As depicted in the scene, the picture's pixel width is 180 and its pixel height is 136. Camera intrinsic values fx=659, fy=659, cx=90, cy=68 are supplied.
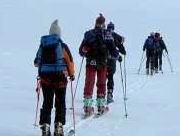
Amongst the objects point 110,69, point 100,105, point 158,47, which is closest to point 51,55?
point 100,105

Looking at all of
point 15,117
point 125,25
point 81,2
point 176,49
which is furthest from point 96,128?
point 81,2

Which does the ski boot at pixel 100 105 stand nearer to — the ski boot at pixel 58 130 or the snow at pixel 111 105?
the snow at pixel 111 105

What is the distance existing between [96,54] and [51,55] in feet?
9.70

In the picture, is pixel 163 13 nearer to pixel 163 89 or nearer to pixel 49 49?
pixel 163 89

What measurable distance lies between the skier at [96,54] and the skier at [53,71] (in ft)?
8.29

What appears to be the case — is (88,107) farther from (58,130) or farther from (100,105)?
(58,130)

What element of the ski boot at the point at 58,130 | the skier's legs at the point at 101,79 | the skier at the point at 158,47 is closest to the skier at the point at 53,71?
the ski boot at the point at 58,130

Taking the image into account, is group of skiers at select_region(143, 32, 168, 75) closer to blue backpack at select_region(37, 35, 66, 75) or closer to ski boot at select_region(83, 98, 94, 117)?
ski boot at select_region(83, 98, 94, 117)

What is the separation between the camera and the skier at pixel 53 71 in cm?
1015

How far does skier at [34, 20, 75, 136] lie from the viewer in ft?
33.3

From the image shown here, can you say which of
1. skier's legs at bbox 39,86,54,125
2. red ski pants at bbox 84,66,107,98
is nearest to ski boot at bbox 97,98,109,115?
red ski pants at bbox 84,66,107,98

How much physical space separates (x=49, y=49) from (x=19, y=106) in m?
4.29

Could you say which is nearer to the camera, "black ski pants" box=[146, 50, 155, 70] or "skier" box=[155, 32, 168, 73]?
"black ski pants" box=[146, 50, 155, 70]

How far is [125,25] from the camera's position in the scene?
66.7 meters
